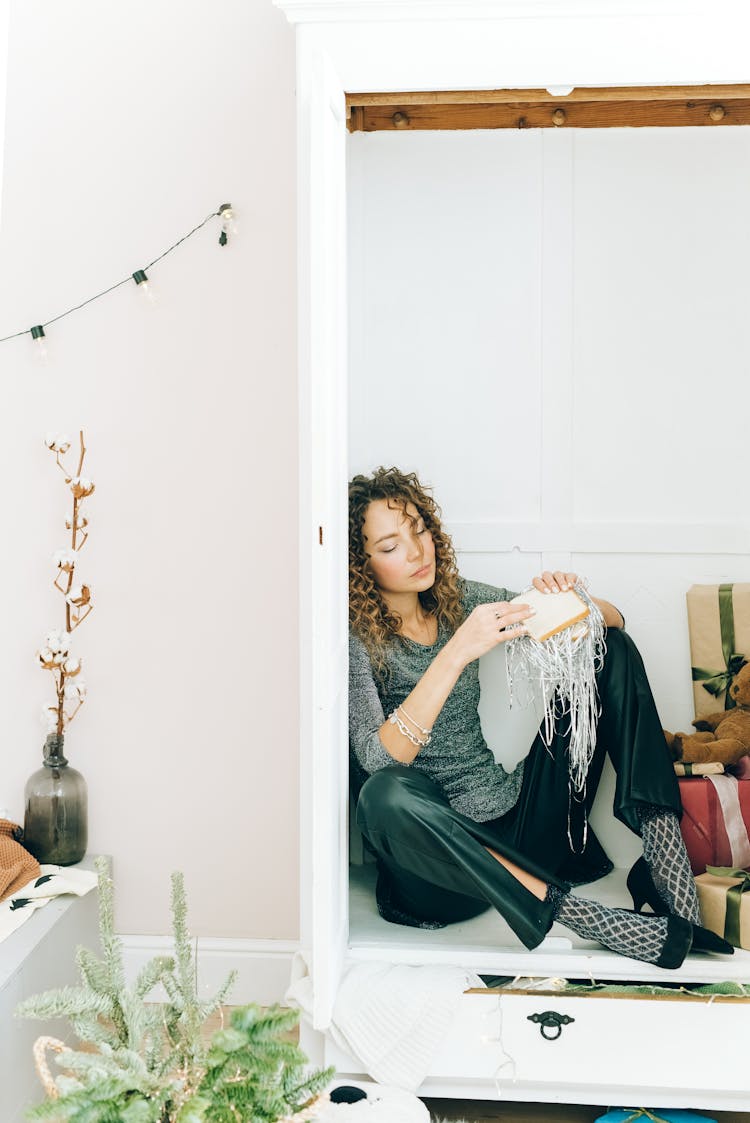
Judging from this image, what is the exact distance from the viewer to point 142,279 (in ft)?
7.76

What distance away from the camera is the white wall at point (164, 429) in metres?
2.40

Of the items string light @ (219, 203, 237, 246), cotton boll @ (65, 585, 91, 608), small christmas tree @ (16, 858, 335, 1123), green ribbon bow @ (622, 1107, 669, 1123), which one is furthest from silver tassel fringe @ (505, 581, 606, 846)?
small christmas tree @ (16, 858, 335, 1123)

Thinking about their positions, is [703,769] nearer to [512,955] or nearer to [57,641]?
[512,955]

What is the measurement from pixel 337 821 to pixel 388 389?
111 centimetres

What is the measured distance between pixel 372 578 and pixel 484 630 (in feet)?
1.06

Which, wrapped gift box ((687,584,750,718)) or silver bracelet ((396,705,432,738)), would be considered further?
wrapped gift box ((687,584,750,718))

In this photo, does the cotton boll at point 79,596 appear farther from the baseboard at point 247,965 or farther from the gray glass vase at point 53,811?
the baseboard at point 247,965

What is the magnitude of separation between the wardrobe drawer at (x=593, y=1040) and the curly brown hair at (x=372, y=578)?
0.77 meters

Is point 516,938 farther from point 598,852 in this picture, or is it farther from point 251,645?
point 251,645

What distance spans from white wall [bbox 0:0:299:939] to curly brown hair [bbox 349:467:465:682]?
177mm

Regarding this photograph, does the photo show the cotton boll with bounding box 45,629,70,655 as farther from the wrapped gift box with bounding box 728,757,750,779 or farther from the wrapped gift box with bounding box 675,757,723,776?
the wrapped gift box with bounding box 728,757,750,779

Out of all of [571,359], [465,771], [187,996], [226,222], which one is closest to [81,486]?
[226,222]

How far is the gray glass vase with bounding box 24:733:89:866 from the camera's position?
2.35 metres

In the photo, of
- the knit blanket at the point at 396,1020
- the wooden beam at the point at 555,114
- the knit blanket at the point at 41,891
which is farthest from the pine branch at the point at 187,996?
the wooden beam at the point at 555,114
